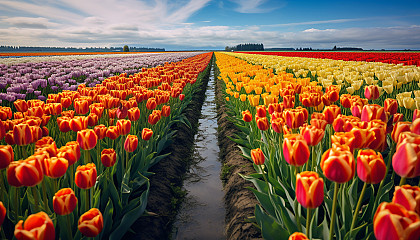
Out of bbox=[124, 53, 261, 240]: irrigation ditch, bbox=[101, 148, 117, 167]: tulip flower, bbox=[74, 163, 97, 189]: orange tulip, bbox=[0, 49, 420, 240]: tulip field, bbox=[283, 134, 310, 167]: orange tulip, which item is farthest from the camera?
bbox=[124, 53, 261, 240]: irrigation ditch

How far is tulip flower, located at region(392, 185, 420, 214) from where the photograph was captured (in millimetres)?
999

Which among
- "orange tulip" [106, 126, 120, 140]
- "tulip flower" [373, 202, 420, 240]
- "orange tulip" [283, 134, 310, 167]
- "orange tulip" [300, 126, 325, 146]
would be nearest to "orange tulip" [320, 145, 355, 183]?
"orange tulip" [283, 134, 310, 167]

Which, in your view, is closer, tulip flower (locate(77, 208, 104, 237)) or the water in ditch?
tulip flower (locate(77, 208, 104, 237))

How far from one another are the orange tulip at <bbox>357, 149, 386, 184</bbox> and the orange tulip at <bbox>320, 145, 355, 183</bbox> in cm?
9

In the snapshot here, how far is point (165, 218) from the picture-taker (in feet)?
10.4

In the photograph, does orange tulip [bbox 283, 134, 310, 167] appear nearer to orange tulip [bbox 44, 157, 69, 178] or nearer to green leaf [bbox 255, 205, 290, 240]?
green leaf [bbox 255, 205, 290, 240]

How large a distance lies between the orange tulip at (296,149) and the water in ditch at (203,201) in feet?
6.12

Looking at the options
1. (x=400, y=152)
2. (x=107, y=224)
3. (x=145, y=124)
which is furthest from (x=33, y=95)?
(x=400, y=152)

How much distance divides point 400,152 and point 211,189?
3201 mm

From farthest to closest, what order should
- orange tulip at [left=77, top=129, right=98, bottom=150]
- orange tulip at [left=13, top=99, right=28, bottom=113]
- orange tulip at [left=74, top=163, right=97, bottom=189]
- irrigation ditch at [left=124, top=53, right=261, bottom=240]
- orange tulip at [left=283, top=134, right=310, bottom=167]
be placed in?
orange tulip at [left=13, top=99, right=28, bottom=113]
irrigation ditch at [left=124, top=53, right=261, bottom=240]
orange tulip at [left=77, top=129, right=98, bottom=150]
orange tulip at [left=74, top=163, right=97, bottom=189]
orange tulip at [left=283, top=134, right=310, bottom=167]

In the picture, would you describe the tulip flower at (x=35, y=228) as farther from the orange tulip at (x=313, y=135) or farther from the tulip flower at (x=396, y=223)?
the orange tulip at (x=313, y=135)

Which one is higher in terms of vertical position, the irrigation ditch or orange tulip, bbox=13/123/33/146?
orange tulip, bbox=13/123/33/146

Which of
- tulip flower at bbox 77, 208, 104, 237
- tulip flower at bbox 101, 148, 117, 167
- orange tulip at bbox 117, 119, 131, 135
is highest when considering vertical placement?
orange tulip at bbox 117, 119, 131, 135

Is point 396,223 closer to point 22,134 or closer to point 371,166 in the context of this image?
point 371,166
